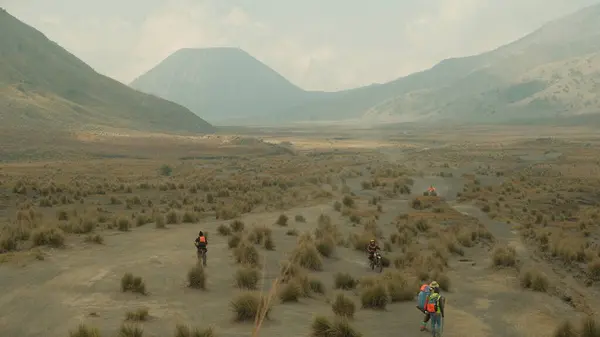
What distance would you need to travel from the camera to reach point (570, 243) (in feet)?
76.5

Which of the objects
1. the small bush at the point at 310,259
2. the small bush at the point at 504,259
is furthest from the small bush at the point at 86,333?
the small bush at the point at 504,259

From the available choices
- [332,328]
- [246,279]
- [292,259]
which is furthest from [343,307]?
[292,259]

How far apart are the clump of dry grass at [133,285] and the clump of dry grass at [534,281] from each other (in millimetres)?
11670

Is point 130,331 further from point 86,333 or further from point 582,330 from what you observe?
point 582,330

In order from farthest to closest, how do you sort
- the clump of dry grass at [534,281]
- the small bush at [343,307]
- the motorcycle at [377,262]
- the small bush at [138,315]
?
1. the motorcycle at [377,262]
2. the clump of dry grass at [534,281]
3. the small bush at [343,307]
4. the small bush at [138,315]

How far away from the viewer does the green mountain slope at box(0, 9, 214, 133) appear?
119m

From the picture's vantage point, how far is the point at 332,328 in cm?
1145

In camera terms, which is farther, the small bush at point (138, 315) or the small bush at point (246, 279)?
the small bush at point (246, 279)

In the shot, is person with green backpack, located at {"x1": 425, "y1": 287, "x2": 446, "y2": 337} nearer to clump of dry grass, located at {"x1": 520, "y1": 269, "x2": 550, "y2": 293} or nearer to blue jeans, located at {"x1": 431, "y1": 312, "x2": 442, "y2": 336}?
blue jeans, located at {"x1": 431, "y1": 312, "x2": 442, "y2": 336}

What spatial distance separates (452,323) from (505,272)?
6641 millimetres

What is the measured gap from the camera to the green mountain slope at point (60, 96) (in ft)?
391

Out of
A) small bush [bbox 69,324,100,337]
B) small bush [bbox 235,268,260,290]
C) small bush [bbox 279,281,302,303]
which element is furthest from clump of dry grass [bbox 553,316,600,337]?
small bush [bbox 69,324,100,337]

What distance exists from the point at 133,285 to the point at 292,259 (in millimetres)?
10882

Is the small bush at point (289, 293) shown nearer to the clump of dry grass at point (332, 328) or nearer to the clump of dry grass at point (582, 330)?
the clump of dry grass at point (332, 328)
